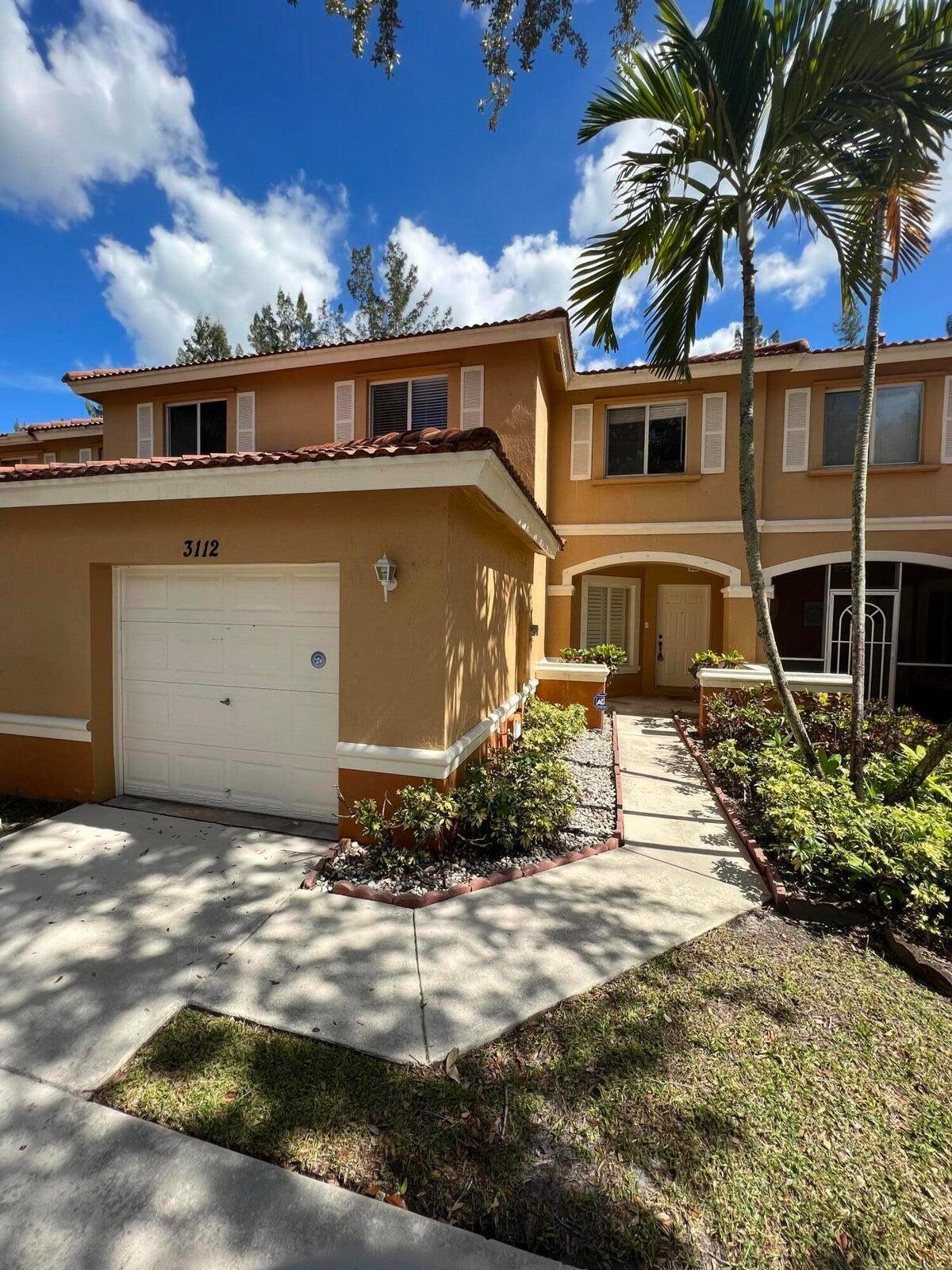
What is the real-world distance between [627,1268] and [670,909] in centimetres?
244

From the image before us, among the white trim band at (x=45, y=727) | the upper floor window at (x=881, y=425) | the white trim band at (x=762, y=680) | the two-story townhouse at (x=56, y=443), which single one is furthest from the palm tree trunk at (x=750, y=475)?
the two-story townhouse at (x=56, y=443)

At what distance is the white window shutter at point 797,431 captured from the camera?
11.0m

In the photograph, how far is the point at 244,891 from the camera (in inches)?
165

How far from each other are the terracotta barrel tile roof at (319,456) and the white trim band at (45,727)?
8.24 feet

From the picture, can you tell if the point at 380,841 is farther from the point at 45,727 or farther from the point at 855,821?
the point at 45,727

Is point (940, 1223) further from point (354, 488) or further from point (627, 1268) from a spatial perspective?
point (354, 488)

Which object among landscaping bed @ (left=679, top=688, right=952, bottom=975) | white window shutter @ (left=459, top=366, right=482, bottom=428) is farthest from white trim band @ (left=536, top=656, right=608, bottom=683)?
white window shutter @ (left=459, top=366, right=482, bottom=428)

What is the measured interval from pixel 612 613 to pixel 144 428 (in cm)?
1134

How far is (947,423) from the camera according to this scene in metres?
10.7

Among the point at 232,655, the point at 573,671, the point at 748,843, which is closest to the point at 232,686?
the point at 232,655

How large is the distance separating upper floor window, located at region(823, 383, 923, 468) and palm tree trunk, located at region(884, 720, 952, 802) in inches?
322

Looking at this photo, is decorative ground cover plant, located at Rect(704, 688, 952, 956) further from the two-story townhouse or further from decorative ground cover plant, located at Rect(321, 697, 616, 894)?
the two-story townhouse

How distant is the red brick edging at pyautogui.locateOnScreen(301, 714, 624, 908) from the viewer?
4.11 metres

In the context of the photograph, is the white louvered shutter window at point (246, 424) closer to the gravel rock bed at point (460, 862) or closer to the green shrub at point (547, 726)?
the green shrub at point (547, 726)
